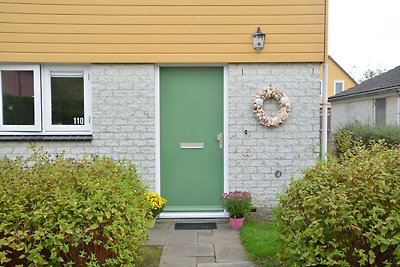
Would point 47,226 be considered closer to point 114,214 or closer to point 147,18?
point 114,214

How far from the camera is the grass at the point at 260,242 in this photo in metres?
4.36

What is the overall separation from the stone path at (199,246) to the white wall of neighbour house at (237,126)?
0.89 m

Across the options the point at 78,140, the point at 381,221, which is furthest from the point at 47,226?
the point at 78,140

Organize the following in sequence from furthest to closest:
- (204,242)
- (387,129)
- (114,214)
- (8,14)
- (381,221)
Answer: (387,129)
(8,14)
(204,242)
(114,214)
(381,221)

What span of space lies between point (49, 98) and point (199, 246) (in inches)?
131

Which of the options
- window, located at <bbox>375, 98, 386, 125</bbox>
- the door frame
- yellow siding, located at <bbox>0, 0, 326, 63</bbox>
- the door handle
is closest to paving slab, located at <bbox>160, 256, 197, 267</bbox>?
the door frame

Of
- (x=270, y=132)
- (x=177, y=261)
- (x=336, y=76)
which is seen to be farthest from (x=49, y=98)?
(x=336, y=76)

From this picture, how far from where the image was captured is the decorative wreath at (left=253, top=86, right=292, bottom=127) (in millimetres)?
6082

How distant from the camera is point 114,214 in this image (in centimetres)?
322

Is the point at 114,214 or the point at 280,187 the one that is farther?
the point at 280,187

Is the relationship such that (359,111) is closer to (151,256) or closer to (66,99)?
(66,99)

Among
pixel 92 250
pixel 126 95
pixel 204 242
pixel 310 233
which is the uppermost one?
pixel 126 95

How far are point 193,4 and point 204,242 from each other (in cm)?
356

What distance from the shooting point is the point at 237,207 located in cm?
566
